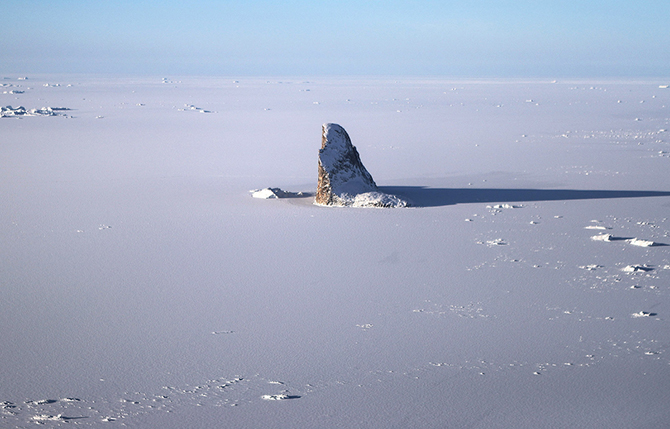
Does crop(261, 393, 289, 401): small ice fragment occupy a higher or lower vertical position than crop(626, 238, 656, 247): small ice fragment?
lower

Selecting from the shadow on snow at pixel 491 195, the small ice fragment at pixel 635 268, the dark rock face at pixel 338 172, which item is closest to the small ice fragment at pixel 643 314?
the small ice fragment at pixel 635 268

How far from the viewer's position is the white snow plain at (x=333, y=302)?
11.4 feet

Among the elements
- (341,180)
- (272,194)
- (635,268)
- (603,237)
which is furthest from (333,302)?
(272,194)

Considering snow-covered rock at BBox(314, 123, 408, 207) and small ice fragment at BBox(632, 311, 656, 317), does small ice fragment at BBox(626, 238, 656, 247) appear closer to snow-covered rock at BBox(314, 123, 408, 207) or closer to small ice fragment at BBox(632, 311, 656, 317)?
small ice fragment at BBox(632, 311, 656, 317)

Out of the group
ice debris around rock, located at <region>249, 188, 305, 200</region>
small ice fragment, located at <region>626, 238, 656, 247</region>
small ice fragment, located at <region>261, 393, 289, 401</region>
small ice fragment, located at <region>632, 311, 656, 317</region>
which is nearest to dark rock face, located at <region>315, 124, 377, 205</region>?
ice debris around rock, located at <region>249, 188, 305, 200</region>

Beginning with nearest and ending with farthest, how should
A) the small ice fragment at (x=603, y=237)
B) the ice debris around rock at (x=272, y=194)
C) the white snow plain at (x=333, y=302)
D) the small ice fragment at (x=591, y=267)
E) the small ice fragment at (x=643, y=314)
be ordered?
the white snow plain at (x=333, y=302)
the small ice fragment at (x=643, y=314)
the small ice fragment at (x=591, y=267)
the small ice fragment at (x=603, y=237)
the ice debris around rock at (x=272, y=194)

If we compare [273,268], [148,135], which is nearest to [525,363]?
[273,268]

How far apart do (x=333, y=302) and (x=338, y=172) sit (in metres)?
4.03

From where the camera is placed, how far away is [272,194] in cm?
927

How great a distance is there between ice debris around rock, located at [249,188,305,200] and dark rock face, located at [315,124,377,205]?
2.13 feet

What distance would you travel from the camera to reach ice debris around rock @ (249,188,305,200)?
365 inches

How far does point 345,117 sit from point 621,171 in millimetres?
16035

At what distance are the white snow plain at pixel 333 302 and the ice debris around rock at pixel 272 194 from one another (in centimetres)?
13

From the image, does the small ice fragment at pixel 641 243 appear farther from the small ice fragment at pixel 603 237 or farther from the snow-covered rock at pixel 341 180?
the snow-covered rock at pixel 341 180
